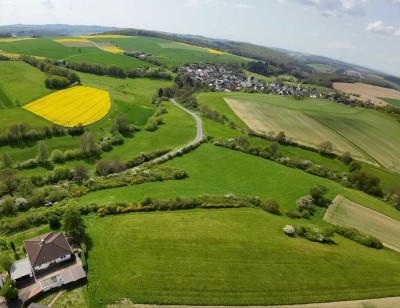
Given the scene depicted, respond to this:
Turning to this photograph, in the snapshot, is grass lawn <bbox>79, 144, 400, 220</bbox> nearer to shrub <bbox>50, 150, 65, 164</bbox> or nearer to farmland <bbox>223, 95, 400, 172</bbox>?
shrub <bbox>50, 150, 65, 164</bbox>

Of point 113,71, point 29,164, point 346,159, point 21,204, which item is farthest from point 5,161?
point 113,71

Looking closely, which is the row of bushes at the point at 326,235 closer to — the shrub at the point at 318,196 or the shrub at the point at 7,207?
the shrub at the point at 318,196

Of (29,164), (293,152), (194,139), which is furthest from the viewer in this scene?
(194,139)

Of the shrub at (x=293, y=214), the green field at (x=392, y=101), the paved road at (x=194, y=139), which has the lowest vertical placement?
the paved road at (x=194, y=139)

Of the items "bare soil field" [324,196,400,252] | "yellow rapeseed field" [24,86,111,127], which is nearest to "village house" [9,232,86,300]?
"bare soil field" [324,196,400,252]

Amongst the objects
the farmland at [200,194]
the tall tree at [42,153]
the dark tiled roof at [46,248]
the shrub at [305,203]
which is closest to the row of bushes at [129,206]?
the farmland at [200,194]

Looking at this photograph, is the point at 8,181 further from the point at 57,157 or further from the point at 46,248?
the point at 46,248
